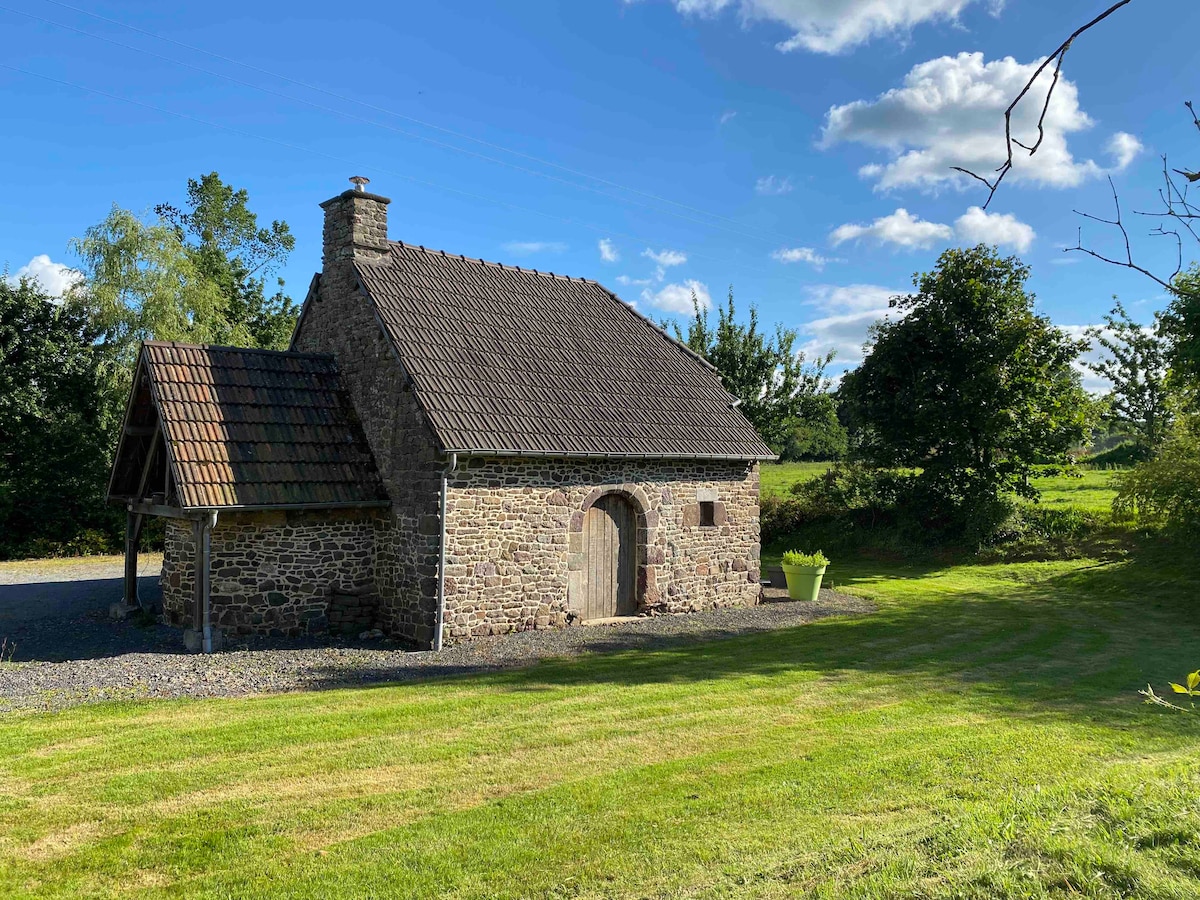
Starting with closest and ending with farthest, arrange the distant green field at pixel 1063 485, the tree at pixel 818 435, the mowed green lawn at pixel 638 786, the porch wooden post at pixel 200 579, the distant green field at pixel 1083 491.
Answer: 1. the mowed green lawn at pixel 638 786
2. the porch wooden post at pixel 200 579
3. the distant green field at pixel 1083 491
4. the distant green field at pixel 1063 485
5. the tree at pixel 818 435

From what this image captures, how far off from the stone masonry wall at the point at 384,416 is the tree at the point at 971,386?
50.8 feet

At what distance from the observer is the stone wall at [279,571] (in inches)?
465

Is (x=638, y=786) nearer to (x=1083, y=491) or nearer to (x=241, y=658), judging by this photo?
(x=241, y=658)

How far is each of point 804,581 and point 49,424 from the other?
21.6 m

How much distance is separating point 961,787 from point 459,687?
18.9ft

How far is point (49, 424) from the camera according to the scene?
23.6m

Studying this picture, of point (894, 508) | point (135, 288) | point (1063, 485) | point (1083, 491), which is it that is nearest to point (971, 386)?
point (894, 508)

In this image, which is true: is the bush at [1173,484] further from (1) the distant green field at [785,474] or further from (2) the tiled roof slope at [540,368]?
(1) the distant green field at [785,474]

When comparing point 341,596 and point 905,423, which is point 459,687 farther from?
point 905,423

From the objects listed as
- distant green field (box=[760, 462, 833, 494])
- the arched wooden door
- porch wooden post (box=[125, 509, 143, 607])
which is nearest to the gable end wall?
the arched wooden door

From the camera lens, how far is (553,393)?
1420cm

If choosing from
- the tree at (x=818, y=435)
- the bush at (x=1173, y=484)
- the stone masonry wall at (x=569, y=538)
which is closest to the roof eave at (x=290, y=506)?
the stone masonry wall at (x=569, y=538)

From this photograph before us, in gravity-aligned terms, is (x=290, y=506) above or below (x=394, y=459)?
below

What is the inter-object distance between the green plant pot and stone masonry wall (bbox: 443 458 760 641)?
987 mm
